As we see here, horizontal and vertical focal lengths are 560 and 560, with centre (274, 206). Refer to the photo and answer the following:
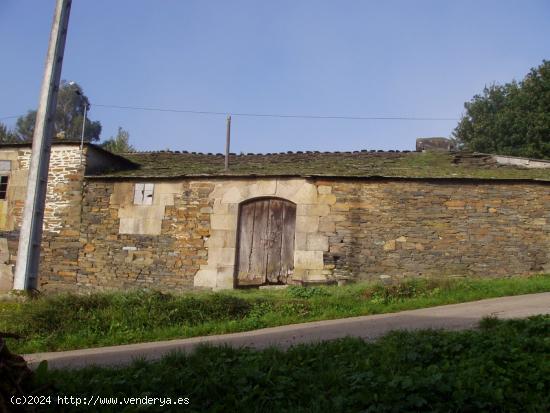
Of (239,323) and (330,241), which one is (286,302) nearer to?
(239,323)

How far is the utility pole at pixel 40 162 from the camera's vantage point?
9.83m

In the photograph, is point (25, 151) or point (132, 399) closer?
point (132, 399)

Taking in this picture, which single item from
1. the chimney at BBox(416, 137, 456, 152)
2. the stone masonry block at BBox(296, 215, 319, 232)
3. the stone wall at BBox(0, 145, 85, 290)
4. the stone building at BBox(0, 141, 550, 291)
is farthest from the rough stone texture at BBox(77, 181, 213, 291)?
the chimney at BBox(416, 137, 456, 152)

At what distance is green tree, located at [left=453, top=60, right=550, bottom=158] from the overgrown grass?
73.9 ft

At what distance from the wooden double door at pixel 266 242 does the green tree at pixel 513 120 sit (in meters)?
17.2

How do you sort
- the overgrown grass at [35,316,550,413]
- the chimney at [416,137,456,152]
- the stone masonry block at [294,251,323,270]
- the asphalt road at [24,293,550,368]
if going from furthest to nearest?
1. the chimney at [416,137,456,152]
2. the stone masonry block at [294,251,323,270]
3. the asphalt road at [24,293,550,368]
4. the overgrown grass at [35,316,550,413]

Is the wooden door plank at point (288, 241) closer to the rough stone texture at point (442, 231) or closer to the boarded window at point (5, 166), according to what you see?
the rough stone texture at point (442, 231)

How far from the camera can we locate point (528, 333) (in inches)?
241

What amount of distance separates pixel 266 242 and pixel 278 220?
1.93 ft

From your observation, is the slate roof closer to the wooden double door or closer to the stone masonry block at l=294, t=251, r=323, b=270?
the wooden double door

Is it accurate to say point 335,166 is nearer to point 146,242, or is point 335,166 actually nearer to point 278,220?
point 278,220

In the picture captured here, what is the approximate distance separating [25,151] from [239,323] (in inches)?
363

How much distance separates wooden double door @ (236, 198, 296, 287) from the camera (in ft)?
42.6

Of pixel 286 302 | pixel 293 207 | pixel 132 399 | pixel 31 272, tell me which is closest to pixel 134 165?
pixel 293 207
